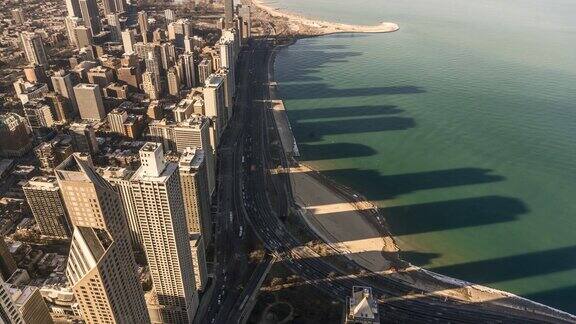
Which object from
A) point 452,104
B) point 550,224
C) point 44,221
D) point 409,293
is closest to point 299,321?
point 409,293

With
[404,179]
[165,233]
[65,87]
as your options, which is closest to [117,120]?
[65,87]

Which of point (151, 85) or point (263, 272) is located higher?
point (151, 85)

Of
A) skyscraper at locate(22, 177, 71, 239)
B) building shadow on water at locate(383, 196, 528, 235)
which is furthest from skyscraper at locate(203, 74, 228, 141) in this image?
building shadow on water at locate(383, 196, 528, 235)

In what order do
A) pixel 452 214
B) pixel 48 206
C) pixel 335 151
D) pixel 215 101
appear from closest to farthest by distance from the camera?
pixel 48 206 → pixel 452 214 → pixel 215 101 → pixel 335 151

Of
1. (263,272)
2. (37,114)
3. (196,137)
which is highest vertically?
(196,137)

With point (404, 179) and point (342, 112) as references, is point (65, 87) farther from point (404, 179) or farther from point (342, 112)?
point (404, 179)

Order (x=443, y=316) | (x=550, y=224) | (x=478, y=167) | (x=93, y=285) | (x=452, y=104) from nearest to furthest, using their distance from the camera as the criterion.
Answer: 1. (x=93, y=285)
2. (x=443, y=316)
3. (x=550, y=224)
4. (x=478, y=167)
5. (x=452, y=104)

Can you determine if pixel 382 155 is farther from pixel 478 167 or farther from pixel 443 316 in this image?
pixel 443 316
